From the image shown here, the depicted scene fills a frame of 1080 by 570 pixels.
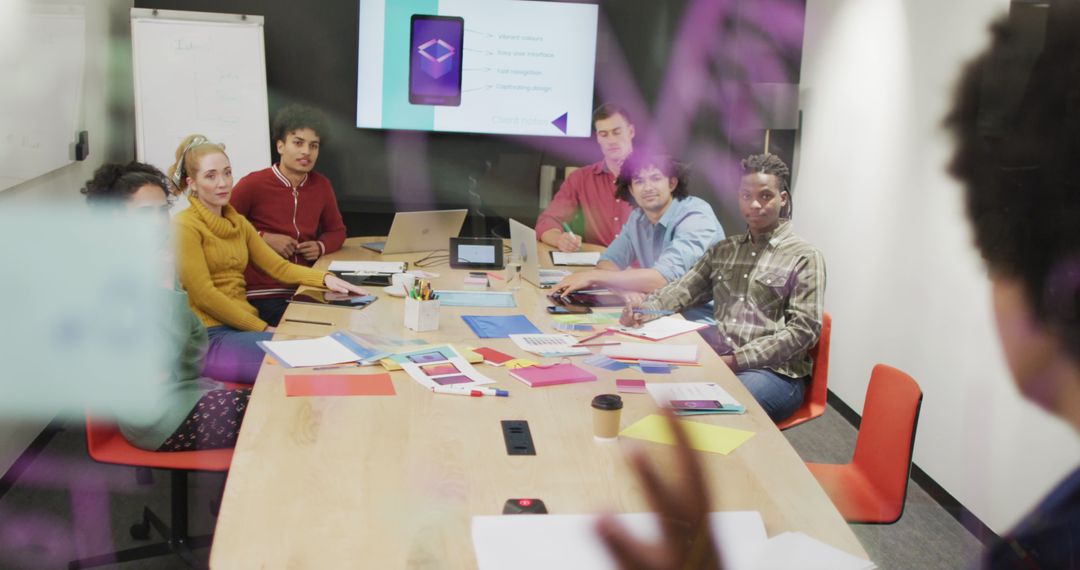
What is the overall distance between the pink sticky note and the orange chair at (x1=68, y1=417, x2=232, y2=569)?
86cm

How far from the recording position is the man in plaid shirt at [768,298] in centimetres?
247

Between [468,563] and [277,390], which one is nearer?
[468,563]

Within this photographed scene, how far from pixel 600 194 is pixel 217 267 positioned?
1.78 m

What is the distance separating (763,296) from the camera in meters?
2.62

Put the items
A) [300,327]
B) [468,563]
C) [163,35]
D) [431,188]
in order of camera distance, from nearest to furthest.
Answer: [468,563], [300,327], [163,35], [431,188]

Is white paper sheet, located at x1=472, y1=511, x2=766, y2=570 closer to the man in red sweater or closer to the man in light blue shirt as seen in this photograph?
the man in light blue shirt

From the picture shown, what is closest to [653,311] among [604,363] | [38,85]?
[604,363]

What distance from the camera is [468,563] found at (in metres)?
1.18

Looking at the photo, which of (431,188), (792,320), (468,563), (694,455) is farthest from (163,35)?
(694,455)

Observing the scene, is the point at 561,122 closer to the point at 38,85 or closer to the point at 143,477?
the point at 38,85

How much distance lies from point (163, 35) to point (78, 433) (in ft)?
6.76

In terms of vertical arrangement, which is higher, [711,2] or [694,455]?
[711,2]

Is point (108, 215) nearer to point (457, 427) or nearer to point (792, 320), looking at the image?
point (457, 427)

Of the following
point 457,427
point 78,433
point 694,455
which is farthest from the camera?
point 78,433
